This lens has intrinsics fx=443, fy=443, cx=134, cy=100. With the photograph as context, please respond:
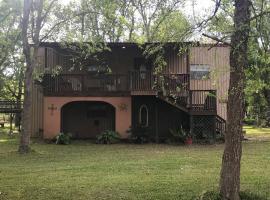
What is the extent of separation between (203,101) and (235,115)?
16014 millimetres

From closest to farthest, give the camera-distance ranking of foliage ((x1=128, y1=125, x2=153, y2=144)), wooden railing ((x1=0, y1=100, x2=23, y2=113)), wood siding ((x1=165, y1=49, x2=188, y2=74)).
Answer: foliage ((x1=128, y1=125, x2=153, y2=144))
wood siding ((x1=165, y1=49, x2=188, y2=74))
wooden railing ((x1=0, y1=100, x2=23, y2=113))

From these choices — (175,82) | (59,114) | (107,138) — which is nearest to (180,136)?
(175,82)

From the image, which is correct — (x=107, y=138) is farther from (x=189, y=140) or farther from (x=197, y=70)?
(x=197, y=70)

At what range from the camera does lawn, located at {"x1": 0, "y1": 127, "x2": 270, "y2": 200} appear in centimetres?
997

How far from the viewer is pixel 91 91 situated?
23.9 metres

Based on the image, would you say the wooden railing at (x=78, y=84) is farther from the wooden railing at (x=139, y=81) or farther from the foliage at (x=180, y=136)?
the foliage at (x=180, y=136)

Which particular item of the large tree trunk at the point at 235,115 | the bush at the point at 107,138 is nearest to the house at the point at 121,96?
the bush at the point at 107,138

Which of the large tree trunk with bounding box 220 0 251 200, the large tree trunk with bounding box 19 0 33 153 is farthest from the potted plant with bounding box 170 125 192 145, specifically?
the large tree trunk with bounding box 220 0 251 200

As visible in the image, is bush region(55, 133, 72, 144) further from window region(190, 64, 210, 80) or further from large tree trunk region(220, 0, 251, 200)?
large tree trunk region(220, 0, 251, 200)

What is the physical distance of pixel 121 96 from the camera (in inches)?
955

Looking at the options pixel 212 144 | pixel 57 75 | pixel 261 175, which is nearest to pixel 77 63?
pixel 57 75

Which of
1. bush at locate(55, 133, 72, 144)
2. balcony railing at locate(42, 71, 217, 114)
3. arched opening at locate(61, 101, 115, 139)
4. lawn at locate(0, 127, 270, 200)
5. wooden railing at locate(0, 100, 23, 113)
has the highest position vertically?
balcony railing at locate(42, 71, 217, 114)

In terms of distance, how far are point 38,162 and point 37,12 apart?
7.62m

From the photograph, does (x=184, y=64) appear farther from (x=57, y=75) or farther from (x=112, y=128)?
(x=57, y=75)
